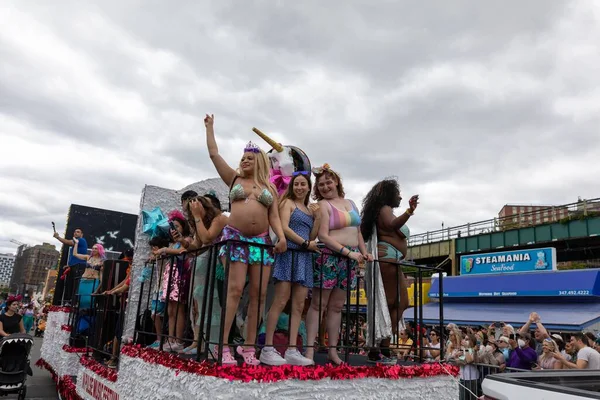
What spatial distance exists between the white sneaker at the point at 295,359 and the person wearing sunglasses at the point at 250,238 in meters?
0.29

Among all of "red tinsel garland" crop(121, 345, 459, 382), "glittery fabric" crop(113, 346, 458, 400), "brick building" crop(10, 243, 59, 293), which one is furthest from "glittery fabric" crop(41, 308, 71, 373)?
"brick building" crop(10, 243, 59, 293)

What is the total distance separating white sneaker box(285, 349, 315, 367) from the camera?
10.8 feet

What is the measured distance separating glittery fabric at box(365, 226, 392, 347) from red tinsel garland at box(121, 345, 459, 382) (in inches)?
21.0

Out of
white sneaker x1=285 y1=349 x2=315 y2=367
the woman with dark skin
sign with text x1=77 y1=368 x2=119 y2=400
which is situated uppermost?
white sneaker x1=285 y1=349 x2=315 y2=367

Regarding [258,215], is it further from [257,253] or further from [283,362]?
[283,362]

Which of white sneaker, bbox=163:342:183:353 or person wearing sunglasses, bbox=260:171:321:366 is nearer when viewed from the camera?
person wearing sunglasses, bbox=260:171:321:366

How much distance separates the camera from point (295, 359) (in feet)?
10.9

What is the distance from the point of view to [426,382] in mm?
3588

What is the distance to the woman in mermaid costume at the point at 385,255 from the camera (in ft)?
13.6

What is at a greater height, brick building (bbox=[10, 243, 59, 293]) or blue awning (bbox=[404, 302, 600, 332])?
brick building (bbox=[10, 243, 59, 293])

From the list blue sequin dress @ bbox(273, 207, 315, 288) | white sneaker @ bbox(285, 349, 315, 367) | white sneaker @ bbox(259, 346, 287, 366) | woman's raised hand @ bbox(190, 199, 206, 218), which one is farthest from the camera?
woman's raised hand @ bbox(190, 199, 206, 218)

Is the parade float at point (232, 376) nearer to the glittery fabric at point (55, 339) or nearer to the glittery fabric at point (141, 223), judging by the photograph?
the glittery fabric at point (141, 223)

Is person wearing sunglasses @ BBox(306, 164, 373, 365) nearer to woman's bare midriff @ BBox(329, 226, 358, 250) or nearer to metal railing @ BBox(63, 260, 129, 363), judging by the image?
woman's bare midriff @ BBox(329, 226, 358, 250)

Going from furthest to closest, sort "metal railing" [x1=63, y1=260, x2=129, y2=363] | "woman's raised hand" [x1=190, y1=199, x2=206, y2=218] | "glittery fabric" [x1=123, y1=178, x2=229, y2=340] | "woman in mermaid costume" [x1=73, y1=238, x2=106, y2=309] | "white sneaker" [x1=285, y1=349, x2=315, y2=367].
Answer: "woman in mermaid costume" [x1=73, y1=238, x2=106, y2=309] → "metal railing" [x1=63, y1=260, x2=129, y2=363] → "glittery fabric" [x1=123, y1=178, x2=229, y2=340] → "woman's raised hand" [x1=190, y1=199, x2=206, y2=218] → "white sneaker" [x1=285, y1=349, x2=315, y2=367]
